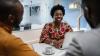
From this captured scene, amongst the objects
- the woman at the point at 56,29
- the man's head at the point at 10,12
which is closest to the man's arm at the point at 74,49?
the man's head at the point at 10,12

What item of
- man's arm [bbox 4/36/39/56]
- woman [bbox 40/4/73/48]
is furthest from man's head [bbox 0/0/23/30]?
woman [bbox 40/4/73/48]

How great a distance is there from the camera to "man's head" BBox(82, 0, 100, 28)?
28.9 inches

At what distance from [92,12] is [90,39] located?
103 mm

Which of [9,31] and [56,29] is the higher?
[9,31]

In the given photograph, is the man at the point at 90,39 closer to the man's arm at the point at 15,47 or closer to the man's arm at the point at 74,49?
the man's arm at the point at 74,49

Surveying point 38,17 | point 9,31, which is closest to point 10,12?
point 9,31

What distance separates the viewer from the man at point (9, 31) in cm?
107

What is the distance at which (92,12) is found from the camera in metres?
0.75

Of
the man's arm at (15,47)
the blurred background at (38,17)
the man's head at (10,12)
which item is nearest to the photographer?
the man's arm at (15,47)

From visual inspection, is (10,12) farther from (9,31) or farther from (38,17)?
(38,17)

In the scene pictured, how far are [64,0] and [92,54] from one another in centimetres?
342

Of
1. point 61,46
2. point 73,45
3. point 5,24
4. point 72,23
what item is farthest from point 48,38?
point 73,45

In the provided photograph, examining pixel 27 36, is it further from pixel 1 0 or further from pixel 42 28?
pixel 1 0

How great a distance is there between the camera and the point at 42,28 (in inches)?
149
